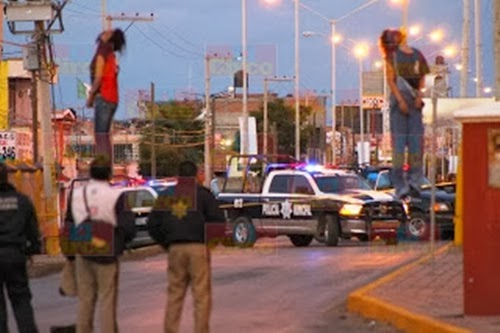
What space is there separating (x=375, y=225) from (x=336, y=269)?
1141 cm

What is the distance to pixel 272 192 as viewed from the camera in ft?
72.6

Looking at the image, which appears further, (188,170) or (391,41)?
(188,170)

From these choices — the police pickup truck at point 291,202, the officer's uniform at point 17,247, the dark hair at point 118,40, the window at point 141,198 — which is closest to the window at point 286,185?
the police pickup truck at point 291,202

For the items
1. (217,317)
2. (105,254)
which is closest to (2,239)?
(105,254)

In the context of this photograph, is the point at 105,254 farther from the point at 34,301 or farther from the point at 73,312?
the point at 34,301

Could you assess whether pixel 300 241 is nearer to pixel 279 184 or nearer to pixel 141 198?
pixel 279 184

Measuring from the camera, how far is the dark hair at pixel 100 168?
10.1m

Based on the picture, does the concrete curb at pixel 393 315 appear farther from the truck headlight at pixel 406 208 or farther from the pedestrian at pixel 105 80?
the pedestrian at pixel 105 80

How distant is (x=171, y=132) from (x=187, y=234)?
171 inches

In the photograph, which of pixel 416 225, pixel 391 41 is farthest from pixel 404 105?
pixel 416 225

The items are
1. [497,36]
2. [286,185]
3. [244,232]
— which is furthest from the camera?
[286,185]

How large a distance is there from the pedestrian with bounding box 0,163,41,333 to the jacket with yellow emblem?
1.19m

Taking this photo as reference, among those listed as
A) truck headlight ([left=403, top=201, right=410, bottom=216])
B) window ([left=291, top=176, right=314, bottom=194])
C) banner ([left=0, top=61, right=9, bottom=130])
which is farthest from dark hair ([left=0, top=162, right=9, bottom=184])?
banner ([left=0, top=61, right=9, bottom=130])

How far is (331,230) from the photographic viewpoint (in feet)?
64.0
